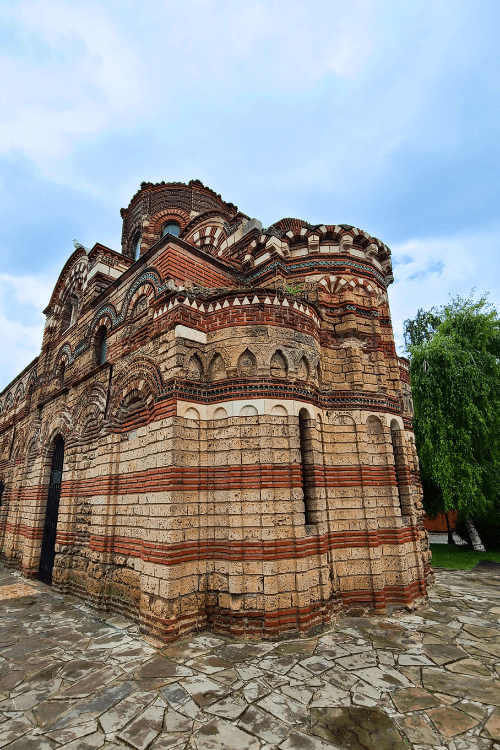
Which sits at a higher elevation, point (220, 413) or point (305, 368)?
point (305, 368)

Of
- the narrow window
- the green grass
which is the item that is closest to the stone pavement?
the narrow window

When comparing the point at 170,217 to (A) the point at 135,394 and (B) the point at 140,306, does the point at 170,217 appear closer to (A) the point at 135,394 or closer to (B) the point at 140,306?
(B) the point at 140,306

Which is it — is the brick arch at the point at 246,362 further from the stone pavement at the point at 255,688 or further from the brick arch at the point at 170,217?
the brick arch at the point at 170,217

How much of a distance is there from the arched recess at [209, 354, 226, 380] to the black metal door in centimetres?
573

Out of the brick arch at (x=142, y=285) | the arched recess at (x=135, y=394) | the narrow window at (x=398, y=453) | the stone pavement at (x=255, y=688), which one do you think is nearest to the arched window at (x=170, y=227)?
the brick arch at (x=142, y=285)

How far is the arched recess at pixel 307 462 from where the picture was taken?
6.00m

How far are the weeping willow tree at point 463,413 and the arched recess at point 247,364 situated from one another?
8.30 metres

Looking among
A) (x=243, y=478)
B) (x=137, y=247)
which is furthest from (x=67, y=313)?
(x=243, y=478)

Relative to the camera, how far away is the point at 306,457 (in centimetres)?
622

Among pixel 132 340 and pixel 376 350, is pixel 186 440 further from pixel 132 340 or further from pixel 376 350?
pixel 376 350

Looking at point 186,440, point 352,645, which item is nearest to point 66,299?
point 186,440

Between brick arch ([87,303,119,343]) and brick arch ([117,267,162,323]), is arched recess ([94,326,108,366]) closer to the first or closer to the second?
brick arch ([87,303,119,343])

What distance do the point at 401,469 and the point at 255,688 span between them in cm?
472

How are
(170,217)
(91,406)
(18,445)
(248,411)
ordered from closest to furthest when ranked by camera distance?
(248,411), (91,406), (18,445), (170,217)
